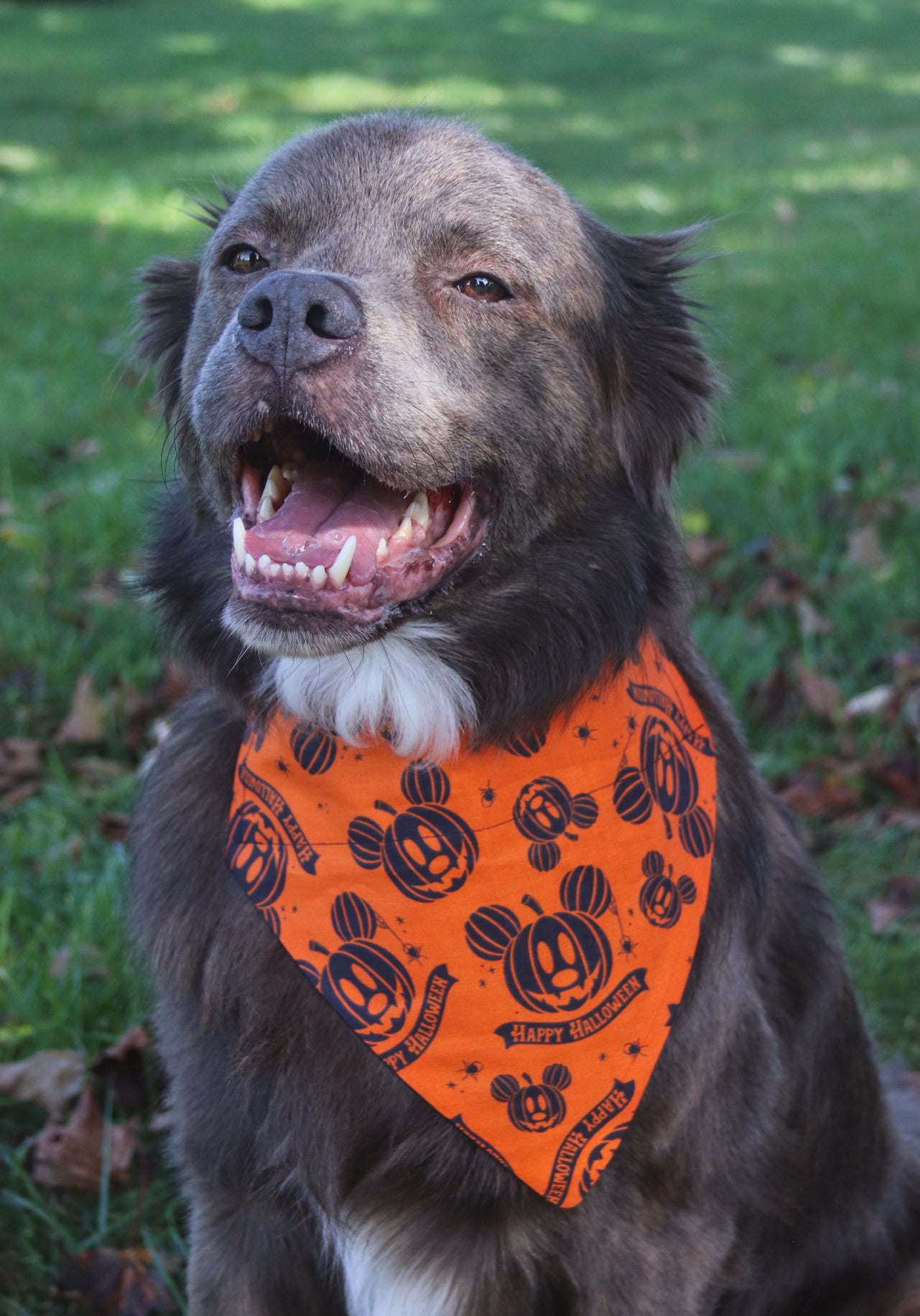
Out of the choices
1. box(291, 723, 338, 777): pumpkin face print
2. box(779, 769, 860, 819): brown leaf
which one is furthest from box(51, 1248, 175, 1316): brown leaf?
box(779, 769, 860, 819): brown leaf

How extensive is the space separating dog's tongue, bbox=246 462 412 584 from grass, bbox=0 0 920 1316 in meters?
0.86

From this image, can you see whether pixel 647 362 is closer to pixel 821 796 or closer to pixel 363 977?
pixel 363 977

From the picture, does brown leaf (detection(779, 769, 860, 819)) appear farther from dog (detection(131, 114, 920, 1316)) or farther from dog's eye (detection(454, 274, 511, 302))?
dog's eye (detection(454, 274, 511, 302))

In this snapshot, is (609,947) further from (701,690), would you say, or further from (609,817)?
(701,690)

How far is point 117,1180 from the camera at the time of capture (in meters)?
2.86

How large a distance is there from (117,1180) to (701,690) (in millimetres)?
1526

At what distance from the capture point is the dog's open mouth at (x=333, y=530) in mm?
2191

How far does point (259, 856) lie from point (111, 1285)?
2.88 feet

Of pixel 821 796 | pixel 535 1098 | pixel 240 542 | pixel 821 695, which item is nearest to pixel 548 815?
pixel 535 1098

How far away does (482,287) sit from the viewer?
2445 millimetres

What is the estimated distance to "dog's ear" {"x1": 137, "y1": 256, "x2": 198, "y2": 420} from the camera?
280 cm

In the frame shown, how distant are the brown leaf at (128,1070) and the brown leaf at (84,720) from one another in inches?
48.7

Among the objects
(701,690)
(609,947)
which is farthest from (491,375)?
(609,947)

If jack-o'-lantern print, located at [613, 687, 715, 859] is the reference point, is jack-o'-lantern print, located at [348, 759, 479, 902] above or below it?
below
